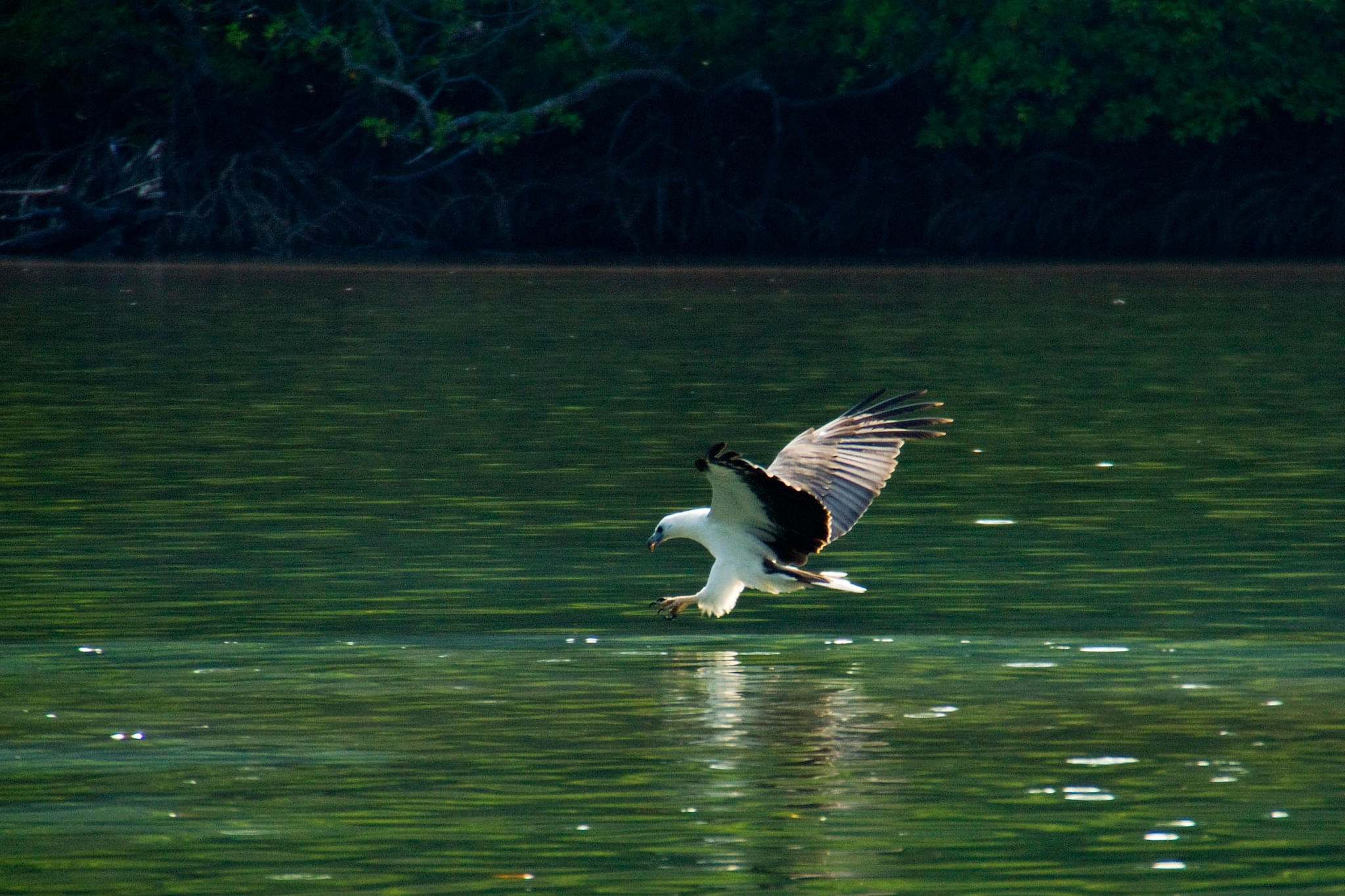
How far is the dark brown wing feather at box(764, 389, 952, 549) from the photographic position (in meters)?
8.34

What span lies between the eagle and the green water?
22 centimetres

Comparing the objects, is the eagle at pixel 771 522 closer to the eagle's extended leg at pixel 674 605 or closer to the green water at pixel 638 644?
the eagle's extended leg at pixel 674 605

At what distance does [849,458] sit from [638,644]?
3.46ft

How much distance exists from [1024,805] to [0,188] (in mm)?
30688

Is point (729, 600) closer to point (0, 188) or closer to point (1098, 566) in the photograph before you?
point (1098, 566)

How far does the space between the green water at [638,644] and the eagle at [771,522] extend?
0.74 ft

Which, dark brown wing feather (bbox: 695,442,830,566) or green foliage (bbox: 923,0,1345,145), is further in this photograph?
green foliage (bbox: 923,0,1345,145)

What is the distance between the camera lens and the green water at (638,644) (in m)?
5.56

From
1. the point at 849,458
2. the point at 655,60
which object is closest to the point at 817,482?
the point at 849,458

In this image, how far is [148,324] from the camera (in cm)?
2180

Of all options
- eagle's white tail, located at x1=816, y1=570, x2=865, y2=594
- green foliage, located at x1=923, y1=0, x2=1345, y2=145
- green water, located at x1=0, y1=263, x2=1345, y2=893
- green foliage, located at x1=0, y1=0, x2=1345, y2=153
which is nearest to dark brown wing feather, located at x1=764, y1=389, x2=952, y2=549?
green water, located at x1=0, y1=263, x2=1345, y2=893

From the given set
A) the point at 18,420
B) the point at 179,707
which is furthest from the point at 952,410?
the point at 179,707

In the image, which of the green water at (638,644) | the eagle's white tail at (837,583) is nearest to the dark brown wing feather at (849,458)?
the green water at (638,644)

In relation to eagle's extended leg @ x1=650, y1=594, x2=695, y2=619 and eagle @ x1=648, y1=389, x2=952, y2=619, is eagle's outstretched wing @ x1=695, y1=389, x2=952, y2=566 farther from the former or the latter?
eagle's extended leg @ x1=650, y1=594, x2=695, y2=619
